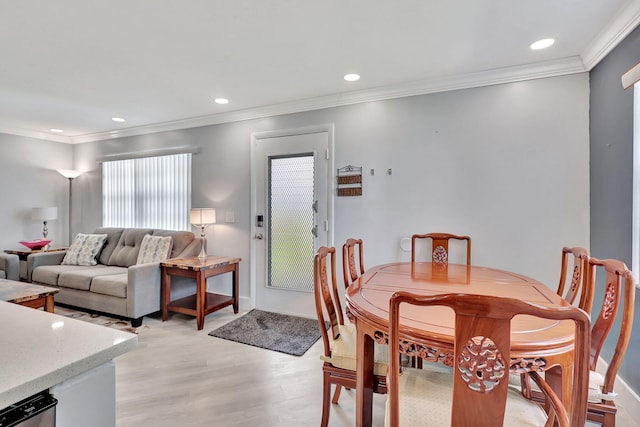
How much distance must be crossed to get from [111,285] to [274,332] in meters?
1.81

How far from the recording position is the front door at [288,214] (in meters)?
3.29

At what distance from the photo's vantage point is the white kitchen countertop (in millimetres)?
594

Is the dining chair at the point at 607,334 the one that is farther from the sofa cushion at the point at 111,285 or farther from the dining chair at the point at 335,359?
the sofa cushion at the point at 111,285

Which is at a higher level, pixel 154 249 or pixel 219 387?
pixel 154 249

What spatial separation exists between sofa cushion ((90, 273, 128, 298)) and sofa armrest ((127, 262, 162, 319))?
123 millimetres

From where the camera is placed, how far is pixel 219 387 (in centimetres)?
209

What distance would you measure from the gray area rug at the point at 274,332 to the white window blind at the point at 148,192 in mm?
1689

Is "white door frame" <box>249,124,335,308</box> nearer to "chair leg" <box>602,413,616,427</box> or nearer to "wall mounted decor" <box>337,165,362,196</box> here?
"wall mounted decor" <box>337,165,362,196</box>

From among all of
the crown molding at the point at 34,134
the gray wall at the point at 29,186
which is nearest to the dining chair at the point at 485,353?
the gray wall at the point at 29,186

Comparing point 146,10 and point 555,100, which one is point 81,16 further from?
point 555,100

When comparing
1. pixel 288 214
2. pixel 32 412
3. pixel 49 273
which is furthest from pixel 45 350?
pixel 49 273

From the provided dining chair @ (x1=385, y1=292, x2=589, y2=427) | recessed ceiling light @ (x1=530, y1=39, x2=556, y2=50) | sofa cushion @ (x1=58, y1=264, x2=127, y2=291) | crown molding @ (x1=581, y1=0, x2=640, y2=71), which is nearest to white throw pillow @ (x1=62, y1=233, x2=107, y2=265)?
sofa cushion @ (x1=58, y1=264, x2=127, y2=291)

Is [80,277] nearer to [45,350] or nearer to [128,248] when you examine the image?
[128,248]

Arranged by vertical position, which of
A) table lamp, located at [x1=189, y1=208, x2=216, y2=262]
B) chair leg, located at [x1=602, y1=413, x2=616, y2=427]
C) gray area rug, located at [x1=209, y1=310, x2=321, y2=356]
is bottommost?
gray area rug, located at [x1=209, y1=310, x2=321, y2=356]
